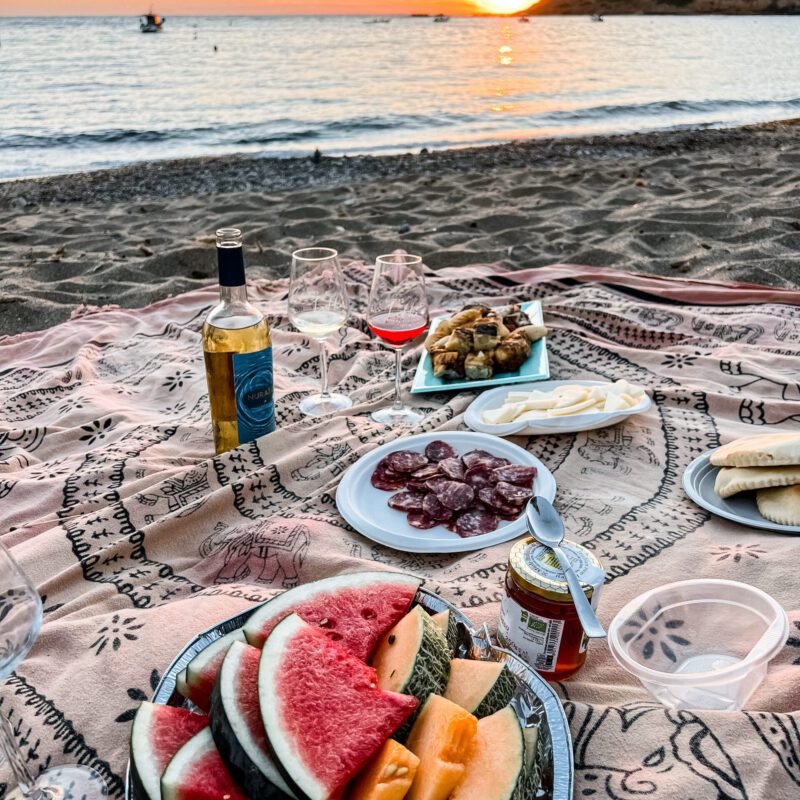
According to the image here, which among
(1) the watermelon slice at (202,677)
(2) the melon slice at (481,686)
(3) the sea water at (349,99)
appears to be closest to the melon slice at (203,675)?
(1) the watermelon slice at (202,677)

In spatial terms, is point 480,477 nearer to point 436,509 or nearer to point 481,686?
point 436,509

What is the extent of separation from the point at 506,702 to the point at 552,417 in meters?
1.47

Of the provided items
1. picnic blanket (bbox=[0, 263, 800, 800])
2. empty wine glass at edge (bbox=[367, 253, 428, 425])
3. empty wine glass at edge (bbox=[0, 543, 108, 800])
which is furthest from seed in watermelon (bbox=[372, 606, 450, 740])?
empty wine glass at edge (bbox=[367, 253, 428, 425])

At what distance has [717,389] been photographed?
9.45 feet

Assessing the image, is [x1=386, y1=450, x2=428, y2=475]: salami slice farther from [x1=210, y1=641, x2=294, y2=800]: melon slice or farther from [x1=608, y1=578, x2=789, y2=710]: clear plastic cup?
[x1=210, y1=641, x2=294, y2=800]: melon slice

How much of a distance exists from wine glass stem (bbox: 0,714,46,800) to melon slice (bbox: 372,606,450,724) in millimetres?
604

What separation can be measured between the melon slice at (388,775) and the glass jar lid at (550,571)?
47cm

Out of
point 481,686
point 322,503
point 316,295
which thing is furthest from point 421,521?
point 316,295

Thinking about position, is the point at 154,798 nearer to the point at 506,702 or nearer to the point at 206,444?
the point at 506,702

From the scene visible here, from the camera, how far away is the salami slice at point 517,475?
211 cm

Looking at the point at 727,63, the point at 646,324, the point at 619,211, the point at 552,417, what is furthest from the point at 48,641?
the point at 727,63

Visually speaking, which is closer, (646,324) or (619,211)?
(646,324)

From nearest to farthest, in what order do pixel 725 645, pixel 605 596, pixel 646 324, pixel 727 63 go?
pixel 725 645
pixel 605 596
pixel 646 324
pixel 727 63

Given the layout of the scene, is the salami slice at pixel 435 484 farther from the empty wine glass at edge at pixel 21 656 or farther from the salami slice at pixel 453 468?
the empty wine glass at edge at pixel 21 656
